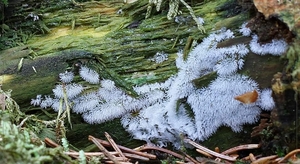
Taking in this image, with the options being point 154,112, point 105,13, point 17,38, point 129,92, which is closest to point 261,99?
point 154,112

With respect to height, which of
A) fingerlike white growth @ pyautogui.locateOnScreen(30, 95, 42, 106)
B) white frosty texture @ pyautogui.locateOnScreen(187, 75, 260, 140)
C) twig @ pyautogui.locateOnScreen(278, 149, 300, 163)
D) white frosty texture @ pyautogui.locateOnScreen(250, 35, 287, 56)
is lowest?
twig @ pyautogui.locateOnScreen(278, 149, 300, 163)

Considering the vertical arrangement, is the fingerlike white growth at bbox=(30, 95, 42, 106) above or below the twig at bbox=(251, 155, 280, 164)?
above

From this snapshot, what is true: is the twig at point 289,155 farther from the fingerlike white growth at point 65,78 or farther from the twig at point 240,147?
the fingerlike white growth at point 65,78

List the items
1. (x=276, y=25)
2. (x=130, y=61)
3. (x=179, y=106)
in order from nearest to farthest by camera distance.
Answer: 1. (x=276, y=25)
2. (x=179, y=106)
3. (x=130, y=61)

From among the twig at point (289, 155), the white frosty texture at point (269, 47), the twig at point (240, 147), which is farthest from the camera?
the twig at point (240, 147)

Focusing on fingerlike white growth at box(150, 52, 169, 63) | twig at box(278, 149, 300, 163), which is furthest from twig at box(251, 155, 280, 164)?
fingerlike white growth at box(150, 52, 169, 63)

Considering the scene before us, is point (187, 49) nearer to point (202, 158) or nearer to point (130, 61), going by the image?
point (130, 61)

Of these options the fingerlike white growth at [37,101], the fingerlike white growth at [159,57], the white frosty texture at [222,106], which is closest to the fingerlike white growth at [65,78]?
the fingerlike white growth at [37,101]

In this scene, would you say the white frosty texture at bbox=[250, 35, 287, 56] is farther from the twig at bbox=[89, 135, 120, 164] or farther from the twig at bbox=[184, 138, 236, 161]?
the twig at bbox=[89, 135, 120, 164]

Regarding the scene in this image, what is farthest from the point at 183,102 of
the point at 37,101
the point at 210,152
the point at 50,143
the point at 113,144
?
the point at 37,101
